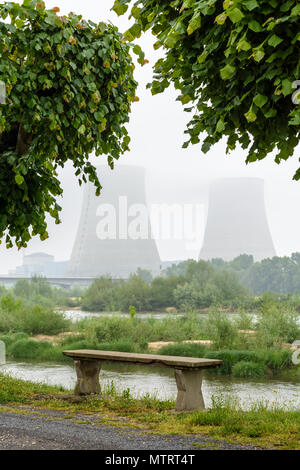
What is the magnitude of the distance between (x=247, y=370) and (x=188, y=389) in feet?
36.6

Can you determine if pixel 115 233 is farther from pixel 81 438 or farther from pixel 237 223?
pixel 81 438

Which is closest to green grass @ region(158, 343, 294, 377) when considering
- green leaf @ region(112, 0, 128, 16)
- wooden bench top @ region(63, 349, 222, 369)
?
wooden bench top @ region(63, 349, 222, 369)

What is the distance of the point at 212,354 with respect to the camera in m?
18.7

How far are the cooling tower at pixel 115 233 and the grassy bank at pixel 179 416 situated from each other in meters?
48.7

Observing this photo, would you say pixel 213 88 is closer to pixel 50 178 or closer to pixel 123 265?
pixel 50 178

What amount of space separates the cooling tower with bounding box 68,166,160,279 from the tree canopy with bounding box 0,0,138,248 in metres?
49.0

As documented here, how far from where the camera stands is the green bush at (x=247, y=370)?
16953 millimetres

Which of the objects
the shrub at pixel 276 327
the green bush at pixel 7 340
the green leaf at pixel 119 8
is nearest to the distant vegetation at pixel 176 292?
the shrub at pixel 276 327

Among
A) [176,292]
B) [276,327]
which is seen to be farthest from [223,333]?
[176,292]

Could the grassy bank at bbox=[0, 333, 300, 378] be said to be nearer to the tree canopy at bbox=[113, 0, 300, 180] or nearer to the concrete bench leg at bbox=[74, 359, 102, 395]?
the concrete bench leg at bbox=[74, 359, 102, 395]

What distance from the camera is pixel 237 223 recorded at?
59.1 meters

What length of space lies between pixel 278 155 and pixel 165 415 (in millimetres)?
3247

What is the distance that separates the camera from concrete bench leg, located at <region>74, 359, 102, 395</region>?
7.45m
